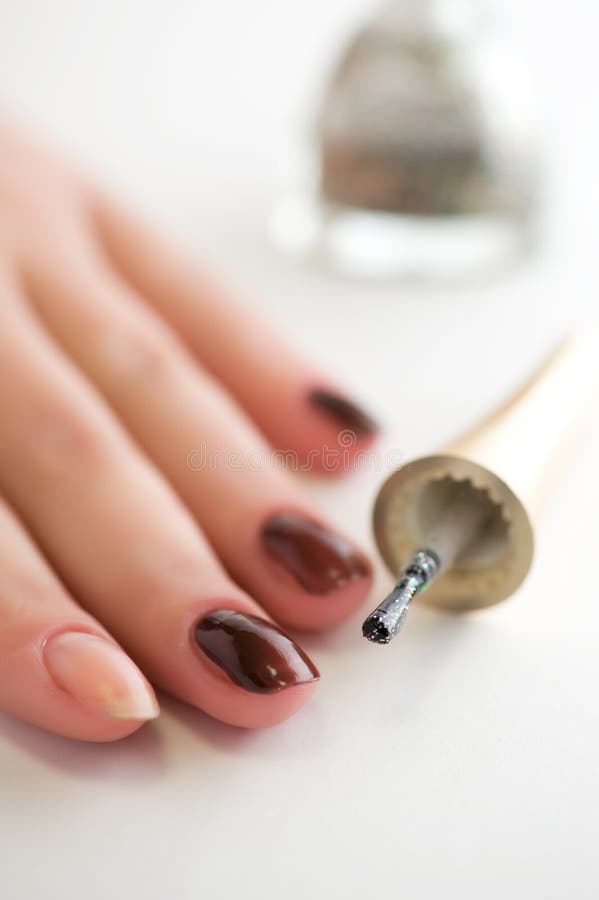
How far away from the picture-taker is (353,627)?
0.50 m

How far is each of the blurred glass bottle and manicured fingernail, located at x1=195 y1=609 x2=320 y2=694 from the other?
1.47 ft

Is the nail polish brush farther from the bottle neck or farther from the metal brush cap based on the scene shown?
the bottle neck

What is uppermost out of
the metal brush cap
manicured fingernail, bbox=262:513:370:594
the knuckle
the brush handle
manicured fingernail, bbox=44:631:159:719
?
the brush handle

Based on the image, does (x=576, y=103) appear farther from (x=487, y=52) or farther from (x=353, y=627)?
(x=353, y=627)

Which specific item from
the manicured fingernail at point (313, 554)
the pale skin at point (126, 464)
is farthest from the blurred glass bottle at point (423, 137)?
the manicured fingernail at point (313, 554)

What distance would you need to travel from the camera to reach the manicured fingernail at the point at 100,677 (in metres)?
0.41

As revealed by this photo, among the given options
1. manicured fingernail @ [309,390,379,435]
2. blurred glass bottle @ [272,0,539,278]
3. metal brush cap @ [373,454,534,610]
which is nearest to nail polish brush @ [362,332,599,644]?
metal brush cap @ [373,454,534,610]

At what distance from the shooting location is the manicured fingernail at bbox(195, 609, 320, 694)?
42 centimetres

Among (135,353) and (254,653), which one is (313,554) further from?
(135,353)

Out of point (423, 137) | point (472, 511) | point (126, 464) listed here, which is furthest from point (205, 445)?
point (423, 137)

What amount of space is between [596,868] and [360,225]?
53cm

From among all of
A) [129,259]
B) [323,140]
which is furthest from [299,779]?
[323,140]

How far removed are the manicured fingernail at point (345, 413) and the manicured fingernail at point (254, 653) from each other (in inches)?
7.8

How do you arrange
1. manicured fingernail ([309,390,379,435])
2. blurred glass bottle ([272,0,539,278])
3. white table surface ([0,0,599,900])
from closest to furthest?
white table surface ([0,0,599,900])
manicured fingernail ([309,390,379,435])
blurred glass bottle ([272,0,539,278])
